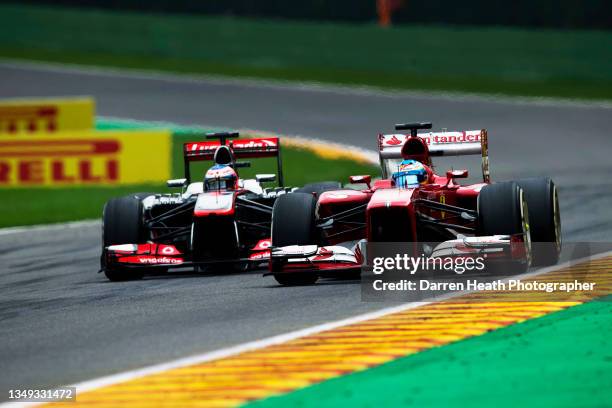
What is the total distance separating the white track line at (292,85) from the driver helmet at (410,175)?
20.6 metres

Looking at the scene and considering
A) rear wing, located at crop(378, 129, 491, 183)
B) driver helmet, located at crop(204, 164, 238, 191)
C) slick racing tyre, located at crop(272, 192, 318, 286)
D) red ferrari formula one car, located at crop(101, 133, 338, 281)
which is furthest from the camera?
driver helmet, located at crop(204, 164, 238, 191)

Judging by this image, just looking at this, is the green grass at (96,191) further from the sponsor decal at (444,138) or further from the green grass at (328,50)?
the green grass at (328,50)

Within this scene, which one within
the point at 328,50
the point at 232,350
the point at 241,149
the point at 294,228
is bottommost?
the point at 232,350

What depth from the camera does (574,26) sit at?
36031 mm

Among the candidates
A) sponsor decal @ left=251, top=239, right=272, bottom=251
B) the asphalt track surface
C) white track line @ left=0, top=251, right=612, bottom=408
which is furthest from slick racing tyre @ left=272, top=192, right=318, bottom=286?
white track line @ left=0, top=251, right=612, bottom=408

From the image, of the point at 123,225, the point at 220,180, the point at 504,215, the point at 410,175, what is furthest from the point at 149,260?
the point at 504,215

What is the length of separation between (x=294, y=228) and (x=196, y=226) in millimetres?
1610

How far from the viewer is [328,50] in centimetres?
3997

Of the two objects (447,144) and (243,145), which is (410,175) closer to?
(447,144)

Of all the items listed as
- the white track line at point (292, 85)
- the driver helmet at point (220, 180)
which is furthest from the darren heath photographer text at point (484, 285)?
the white track line at point (292, 85)

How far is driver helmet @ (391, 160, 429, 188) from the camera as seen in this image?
1268cm

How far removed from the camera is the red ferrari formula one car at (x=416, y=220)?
11.8m

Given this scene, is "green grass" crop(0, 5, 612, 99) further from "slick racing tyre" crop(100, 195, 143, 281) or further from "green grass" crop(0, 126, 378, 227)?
"slick racing tyre" crop(100, 195, 143, 281)

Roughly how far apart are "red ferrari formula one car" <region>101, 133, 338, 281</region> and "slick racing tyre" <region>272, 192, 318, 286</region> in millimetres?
1147
